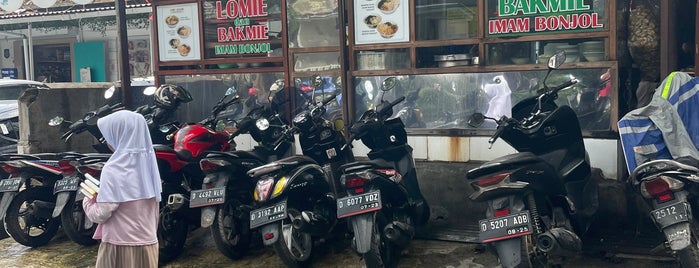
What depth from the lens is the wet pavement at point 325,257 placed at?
5.60 m

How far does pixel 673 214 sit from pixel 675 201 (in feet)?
0.30

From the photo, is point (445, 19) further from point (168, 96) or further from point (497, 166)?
point (497, 166)

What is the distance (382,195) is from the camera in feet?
18.2

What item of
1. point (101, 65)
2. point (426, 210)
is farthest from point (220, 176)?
point (101, 65)

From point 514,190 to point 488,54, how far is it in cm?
301

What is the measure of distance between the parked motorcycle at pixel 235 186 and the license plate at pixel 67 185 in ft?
4.46

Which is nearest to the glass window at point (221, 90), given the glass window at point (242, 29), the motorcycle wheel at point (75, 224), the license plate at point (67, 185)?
the glass window at point (242, 29)

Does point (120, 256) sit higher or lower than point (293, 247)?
higher

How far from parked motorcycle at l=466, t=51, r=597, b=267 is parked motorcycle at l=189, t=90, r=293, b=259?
2175mm

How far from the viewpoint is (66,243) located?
7156 mm

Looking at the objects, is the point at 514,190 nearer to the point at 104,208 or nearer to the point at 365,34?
the point at 104,208

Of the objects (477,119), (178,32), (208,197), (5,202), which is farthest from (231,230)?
(178,32)

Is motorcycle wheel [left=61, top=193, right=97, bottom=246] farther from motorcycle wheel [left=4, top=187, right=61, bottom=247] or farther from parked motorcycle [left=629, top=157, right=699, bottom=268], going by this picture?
parked motorcycle [left=629, top=157, right=699, bottom=268]

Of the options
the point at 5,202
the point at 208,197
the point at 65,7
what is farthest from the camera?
the point at 65,7
